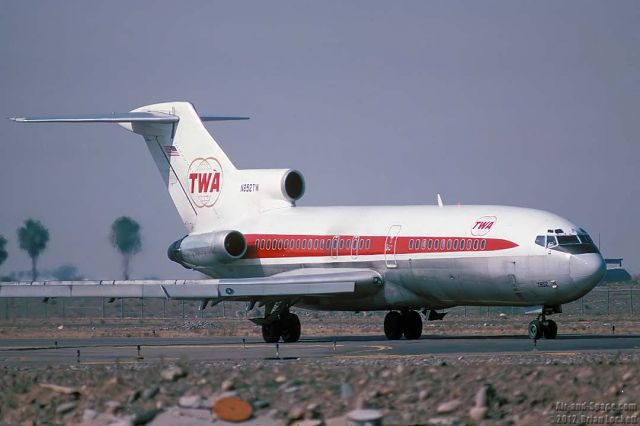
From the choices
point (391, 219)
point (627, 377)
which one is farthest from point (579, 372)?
point (391, 219)

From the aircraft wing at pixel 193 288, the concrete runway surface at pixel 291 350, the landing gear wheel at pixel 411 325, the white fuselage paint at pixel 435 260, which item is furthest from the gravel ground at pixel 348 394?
the landing gear wheel at pixel 411 325

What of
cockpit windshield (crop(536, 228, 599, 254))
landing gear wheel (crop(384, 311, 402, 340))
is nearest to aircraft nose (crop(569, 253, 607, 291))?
cockpit windshield (crop(536, 228, 599, 254))

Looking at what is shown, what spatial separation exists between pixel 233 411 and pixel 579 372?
5.43m

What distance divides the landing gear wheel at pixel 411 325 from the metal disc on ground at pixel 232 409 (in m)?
22.0

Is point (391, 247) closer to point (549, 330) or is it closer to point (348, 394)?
point (549, 330)

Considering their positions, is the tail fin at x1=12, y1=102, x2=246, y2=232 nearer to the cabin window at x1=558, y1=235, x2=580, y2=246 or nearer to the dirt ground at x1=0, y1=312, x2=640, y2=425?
the cabin window at x1=558, y1=235, x2=580, y2=246

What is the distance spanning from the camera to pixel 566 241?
32.8 meters

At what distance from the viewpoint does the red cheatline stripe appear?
34125 mm

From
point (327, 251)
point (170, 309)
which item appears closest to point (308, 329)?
point (327, 251)

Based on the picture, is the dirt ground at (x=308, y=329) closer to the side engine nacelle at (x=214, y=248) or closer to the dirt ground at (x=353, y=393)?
the side engine nacelle at (x=214, y=248)

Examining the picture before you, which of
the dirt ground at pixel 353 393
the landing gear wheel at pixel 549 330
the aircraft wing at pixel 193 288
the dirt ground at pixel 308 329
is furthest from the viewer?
the dirt ground at pixel 308 329

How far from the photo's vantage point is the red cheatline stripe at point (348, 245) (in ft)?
112

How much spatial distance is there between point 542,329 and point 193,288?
9.85m

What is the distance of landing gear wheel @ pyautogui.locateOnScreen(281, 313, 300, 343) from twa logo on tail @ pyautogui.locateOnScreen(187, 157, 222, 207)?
6.77m
